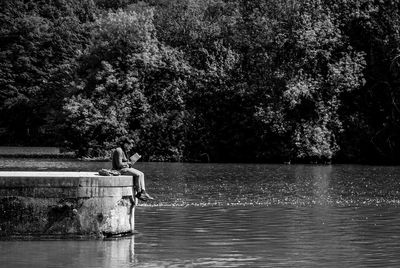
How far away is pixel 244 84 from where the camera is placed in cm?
7688

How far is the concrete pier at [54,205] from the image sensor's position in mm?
25344

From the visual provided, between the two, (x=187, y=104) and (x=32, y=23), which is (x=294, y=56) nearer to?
(x=187, y=104)

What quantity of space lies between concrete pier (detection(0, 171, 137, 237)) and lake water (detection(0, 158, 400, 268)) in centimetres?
58

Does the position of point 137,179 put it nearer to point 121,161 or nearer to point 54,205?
point 121,161

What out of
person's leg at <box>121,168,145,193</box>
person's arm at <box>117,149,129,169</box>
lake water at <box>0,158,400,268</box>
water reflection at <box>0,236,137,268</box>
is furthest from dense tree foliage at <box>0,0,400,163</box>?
water reflection at <box>0,236,137,268</box>

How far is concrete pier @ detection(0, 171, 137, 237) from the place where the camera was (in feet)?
83.1

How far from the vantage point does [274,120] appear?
73.2 metres

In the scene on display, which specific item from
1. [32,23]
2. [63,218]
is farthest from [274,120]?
[32,23]

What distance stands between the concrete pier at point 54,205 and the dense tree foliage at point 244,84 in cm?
4687

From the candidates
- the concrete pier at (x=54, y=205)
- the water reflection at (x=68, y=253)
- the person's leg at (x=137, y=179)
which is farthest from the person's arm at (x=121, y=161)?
the water reflection at (x=68, y=253)

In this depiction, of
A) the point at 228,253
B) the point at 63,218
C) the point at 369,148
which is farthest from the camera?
the point at 369,148

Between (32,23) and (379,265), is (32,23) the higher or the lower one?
the higher one

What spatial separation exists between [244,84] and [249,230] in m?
48.9

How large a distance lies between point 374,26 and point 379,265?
53643 millimetres
